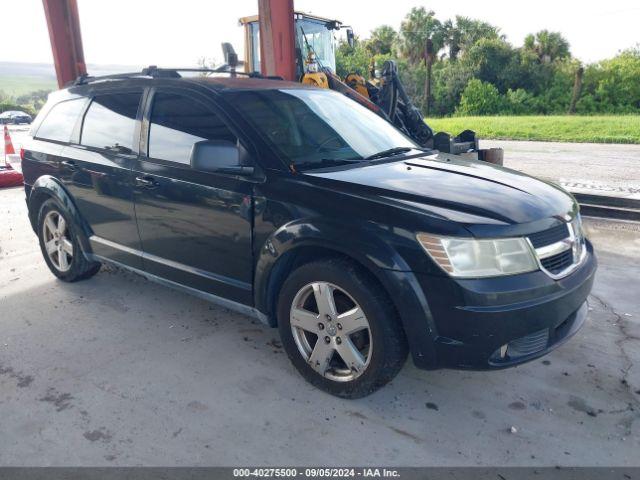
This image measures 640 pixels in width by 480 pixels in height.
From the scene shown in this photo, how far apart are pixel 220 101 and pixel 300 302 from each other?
1.36m

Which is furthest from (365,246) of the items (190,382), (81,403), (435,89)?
(435,89)

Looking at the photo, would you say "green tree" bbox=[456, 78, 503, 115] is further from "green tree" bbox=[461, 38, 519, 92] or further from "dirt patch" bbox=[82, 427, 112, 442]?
"dirt patch" bbox=[82, 427, 112, 442]

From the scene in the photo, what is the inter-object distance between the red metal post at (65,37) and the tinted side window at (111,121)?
4229 mm

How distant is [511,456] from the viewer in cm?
247

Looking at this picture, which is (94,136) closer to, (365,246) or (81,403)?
(81,403)

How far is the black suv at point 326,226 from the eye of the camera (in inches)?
97.8

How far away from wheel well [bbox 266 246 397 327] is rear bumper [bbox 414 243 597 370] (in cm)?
29

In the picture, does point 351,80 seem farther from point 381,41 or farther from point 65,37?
point 381,41

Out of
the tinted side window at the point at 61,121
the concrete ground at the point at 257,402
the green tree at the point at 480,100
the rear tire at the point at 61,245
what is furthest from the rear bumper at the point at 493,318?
the green tree at the point at 480,100

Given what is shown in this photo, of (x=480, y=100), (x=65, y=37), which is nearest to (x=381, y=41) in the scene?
(x=480, y=100)

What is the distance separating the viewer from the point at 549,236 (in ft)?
8.71

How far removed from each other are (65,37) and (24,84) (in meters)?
84.2

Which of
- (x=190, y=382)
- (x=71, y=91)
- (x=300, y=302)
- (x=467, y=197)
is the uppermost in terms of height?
(x=71, y=91)

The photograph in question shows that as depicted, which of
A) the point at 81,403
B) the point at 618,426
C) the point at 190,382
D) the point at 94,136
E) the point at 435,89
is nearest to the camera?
the point at 618,426
